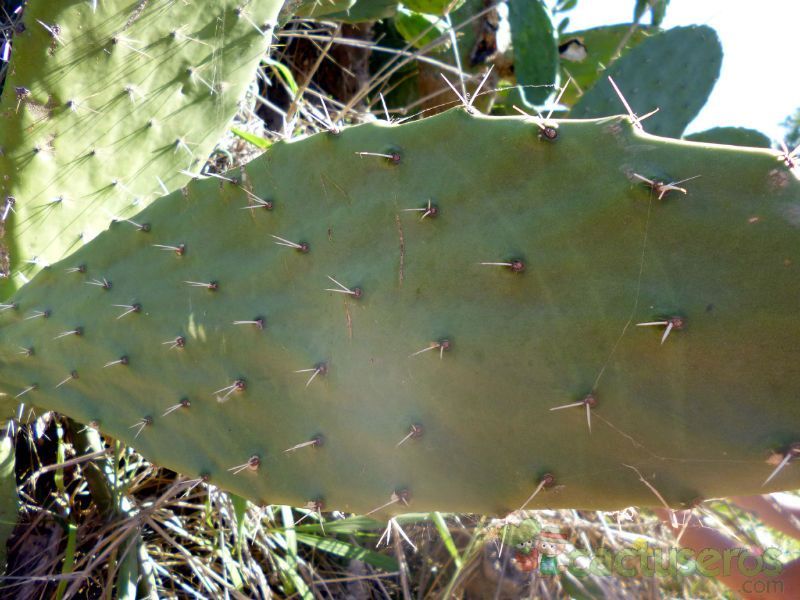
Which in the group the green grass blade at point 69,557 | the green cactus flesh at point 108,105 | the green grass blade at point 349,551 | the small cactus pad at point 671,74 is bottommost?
the green grass blade at point 349,551

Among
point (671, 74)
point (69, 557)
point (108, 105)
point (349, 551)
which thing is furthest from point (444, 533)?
point (671, 74)

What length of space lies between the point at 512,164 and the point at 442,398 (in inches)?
11.4

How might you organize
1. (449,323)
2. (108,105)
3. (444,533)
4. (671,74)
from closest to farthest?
(449,323) < (108,105) < (444,533) < (671,74)

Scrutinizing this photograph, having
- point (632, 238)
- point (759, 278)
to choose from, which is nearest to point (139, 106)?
point (632, 238)

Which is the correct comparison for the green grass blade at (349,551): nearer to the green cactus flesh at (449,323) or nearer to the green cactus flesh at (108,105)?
the green cactus flesh at (449,323)

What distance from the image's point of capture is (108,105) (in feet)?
4.10

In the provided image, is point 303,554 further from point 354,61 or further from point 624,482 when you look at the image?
point 354,61

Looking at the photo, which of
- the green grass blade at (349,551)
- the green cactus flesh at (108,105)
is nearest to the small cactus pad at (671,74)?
the green cactus flesh at (108,105)

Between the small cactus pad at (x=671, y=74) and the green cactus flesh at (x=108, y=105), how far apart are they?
39.7 inches

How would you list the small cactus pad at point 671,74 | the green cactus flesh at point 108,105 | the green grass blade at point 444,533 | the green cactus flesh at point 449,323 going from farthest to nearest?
the small cactus pad at point 671,74
the green grass blade at point 444,533
the green cactus flesh at point 108,105
the green cactus flesh at point 449,323

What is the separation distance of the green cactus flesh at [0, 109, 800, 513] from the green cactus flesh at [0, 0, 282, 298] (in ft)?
0.67

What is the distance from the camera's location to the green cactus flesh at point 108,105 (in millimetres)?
1194

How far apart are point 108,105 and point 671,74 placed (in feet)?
4.86

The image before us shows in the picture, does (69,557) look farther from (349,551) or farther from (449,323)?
(449,323)
